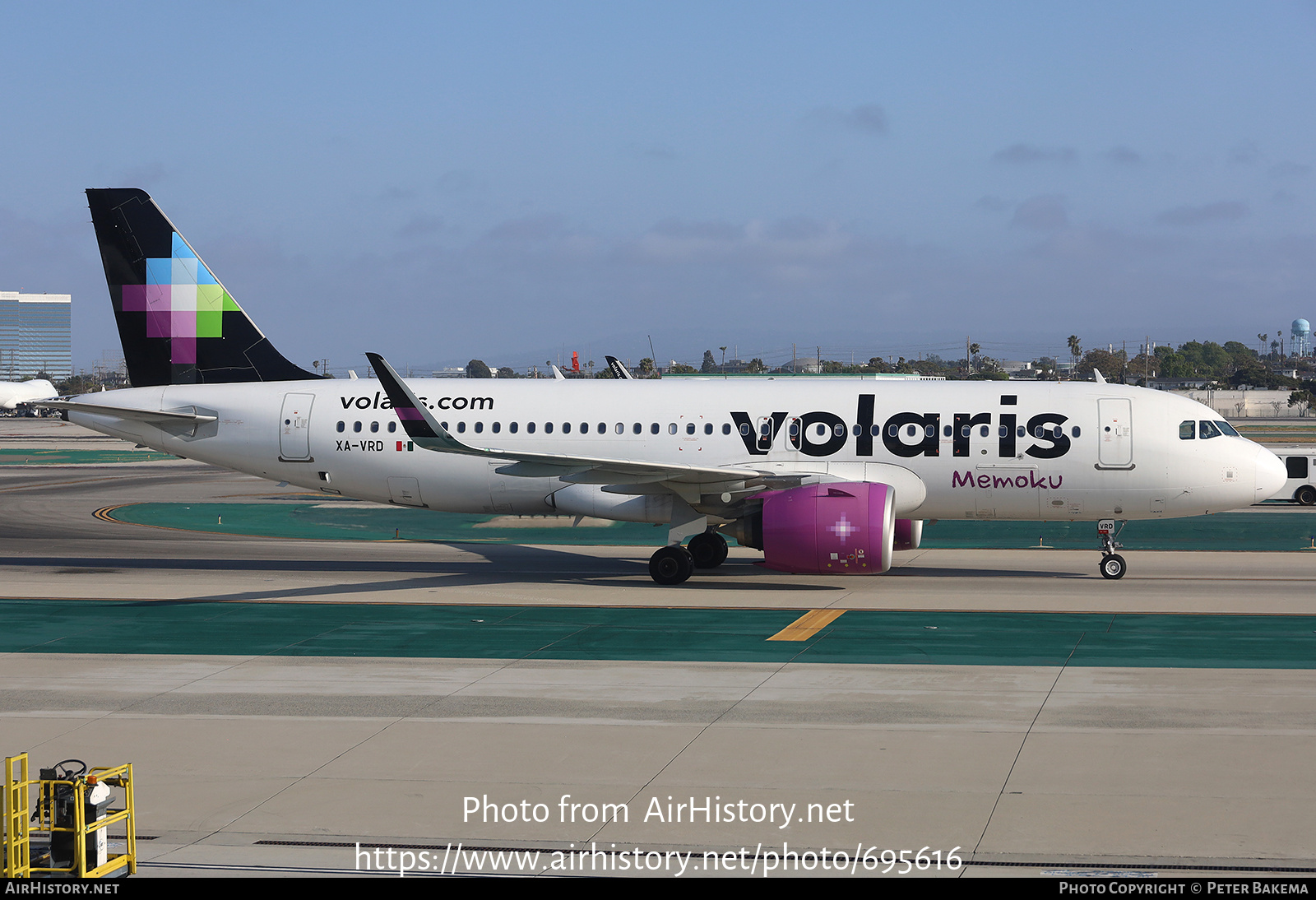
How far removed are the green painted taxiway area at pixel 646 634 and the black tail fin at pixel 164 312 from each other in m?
7.27

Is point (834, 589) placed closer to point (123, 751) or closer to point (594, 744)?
point (594, 744)

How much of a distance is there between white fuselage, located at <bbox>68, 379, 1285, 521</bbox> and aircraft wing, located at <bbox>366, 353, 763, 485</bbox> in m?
1.12

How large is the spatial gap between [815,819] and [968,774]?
2.18 meters

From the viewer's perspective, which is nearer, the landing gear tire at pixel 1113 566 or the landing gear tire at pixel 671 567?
the landing gear tire at pixel 671 567

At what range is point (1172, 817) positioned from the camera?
10.7 metres

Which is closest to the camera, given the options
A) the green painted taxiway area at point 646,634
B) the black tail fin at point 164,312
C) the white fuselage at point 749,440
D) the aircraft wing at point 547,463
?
the green painted taxiway area at point 646,634

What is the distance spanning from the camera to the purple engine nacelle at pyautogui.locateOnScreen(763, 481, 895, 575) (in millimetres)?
22969

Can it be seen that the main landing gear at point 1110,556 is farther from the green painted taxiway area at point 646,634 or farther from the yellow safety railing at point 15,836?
the yellow safety railing at point 15,836

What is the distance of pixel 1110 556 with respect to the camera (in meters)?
26.5

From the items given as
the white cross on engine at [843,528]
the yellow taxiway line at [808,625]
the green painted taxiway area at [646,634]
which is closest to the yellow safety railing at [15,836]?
the green painted taxiway area at [646,634]

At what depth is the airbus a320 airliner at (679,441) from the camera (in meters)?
24.5

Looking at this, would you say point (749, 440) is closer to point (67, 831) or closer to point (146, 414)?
point (146, 414)

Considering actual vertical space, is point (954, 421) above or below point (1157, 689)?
above
